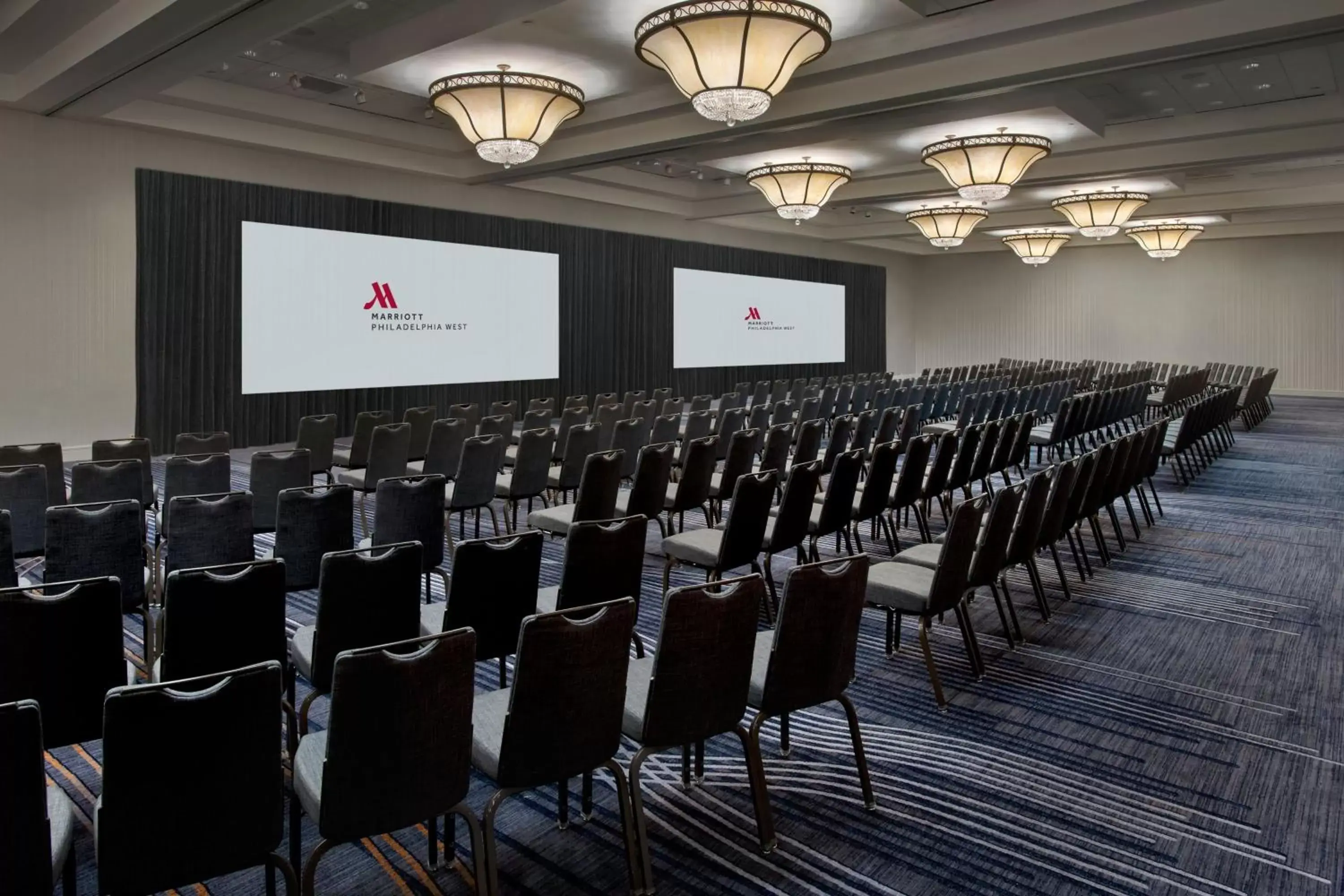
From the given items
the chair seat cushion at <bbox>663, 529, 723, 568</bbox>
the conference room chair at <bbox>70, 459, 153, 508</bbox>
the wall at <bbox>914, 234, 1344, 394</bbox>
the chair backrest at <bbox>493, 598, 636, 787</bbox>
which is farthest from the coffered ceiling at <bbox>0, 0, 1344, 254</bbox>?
the wall at <bbox>914, 234, 1344, 394</bbox>

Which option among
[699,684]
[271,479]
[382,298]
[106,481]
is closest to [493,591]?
[699,684]

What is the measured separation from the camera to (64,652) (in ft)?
8.77

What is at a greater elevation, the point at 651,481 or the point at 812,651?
the point at 651,481

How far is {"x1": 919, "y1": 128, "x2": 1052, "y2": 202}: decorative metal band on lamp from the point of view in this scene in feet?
33.2

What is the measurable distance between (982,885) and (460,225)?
1257 cm

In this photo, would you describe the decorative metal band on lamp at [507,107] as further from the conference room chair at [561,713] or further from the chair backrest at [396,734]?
the chair backrest at [396,734]

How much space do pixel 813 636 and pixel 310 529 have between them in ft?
7.89

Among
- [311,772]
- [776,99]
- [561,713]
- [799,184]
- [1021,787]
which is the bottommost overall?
[1021,787]

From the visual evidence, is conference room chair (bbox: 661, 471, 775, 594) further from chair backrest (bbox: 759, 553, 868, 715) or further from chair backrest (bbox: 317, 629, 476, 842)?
chair backrest (bbox: 317, 629, 476, 842)

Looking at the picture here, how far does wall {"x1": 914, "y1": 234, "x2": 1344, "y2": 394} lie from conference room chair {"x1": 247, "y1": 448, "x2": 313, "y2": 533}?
2298 centimetres

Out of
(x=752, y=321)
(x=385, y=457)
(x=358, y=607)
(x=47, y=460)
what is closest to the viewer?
(x=358, y=607)

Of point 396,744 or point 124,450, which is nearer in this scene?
point 396,744

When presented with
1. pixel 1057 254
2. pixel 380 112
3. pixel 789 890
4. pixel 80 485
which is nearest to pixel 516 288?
pixel 380 112

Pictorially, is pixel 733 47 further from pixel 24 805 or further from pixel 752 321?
pixel 752 321
